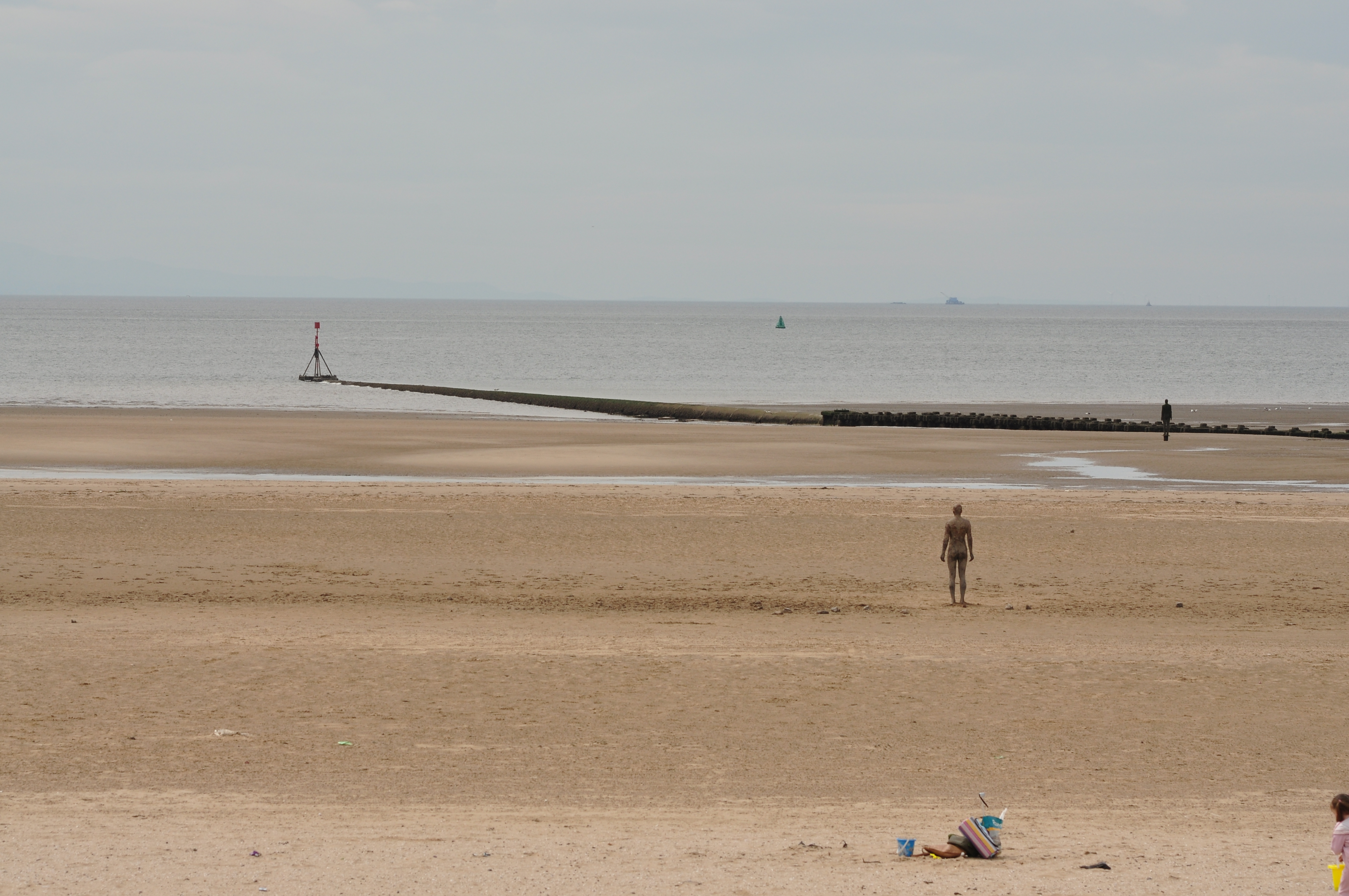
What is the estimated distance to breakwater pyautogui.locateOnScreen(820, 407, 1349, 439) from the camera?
144 feet

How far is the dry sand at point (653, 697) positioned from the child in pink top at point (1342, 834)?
2.28ft

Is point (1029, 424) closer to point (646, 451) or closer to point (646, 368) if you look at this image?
point (646, 451)

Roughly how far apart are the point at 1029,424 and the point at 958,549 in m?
30.0

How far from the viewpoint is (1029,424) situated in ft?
150

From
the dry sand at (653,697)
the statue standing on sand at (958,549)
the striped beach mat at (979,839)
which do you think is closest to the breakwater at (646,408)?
the dry sand at (653,697)

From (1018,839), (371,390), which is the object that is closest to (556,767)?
(1018,839)

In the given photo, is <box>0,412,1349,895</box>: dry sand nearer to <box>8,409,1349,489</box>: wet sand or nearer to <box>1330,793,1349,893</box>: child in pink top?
<box>1330,793,1349,893</box>: child in pink top

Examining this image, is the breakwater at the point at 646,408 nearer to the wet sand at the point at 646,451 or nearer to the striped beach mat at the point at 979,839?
the wet sand at the point at 646,451

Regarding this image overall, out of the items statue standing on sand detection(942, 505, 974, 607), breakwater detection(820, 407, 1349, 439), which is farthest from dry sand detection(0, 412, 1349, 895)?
breakwater detection(820, 407, 1349, 439)

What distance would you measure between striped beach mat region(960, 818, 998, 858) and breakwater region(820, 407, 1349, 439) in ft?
126

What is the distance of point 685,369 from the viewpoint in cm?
9475

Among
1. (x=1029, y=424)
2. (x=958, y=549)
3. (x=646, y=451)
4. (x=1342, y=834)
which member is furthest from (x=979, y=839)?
(x=1029, y=424)

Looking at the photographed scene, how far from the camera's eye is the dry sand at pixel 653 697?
8.17 meters

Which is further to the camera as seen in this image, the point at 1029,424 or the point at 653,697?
the point at 1029,424
